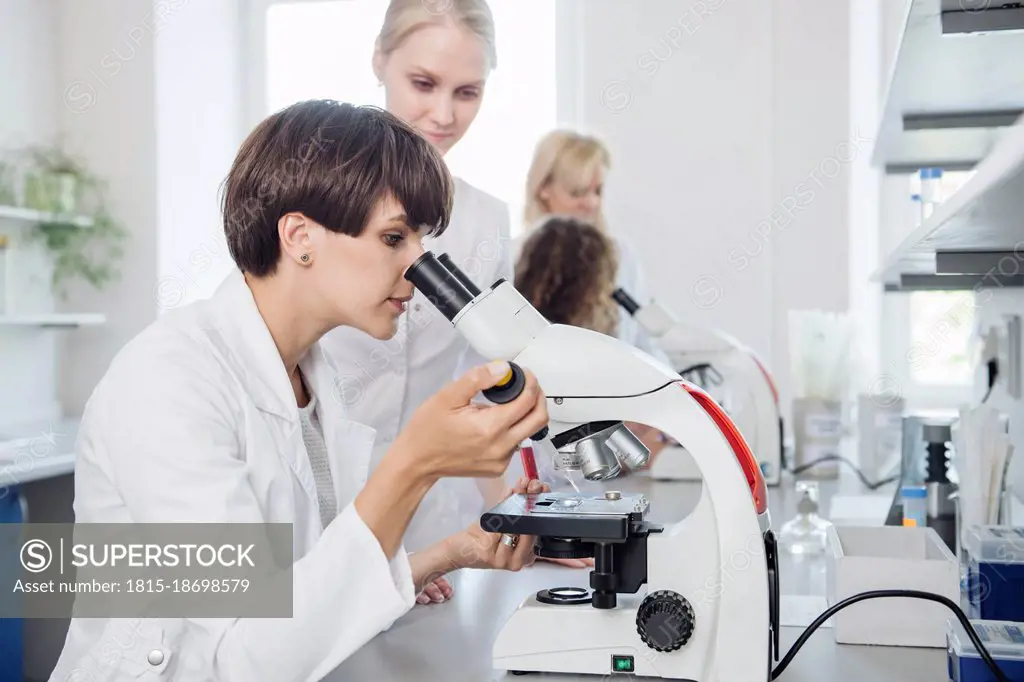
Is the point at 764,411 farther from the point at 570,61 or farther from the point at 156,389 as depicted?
the point at 570,61

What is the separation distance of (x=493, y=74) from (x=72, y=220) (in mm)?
1778

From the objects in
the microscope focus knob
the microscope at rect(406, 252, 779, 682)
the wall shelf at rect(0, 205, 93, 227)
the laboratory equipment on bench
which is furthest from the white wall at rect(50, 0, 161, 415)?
the microscope focus knob

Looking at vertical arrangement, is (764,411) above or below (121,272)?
below

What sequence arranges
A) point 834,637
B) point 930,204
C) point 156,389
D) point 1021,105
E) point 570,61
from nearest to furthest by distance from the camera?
point 156,389 → point 834,637 → point 1021,105 → point 930,204 → point 570,61

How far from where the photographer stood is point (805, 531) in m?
1.75

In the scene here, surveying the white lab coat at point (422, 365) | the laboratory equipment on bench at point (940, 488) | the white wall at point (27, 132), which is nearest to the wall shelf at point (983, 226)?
the laboratory equipment on bench at point (940, 488)

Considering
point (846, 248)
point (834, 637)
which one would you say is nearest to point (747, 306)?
point (846, 248)

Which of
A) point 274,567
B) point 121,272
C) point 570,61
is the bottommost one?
point 274,567

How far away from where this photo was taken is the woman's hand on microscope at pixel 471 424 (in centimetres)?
89

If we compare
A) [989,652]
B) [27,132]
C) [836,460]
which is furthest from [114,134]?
[989,652]

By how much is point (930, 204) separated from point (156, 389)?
5.72 ft

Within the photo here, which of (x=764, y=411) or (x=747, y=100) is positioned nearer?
(x=764, y=411)

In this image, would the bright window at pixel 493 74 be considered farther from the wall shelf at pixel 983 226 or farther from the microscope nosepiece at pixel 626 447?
the microscope nosepiece at pixel 626 447

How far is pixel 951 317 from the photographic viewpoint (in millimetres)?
3814
